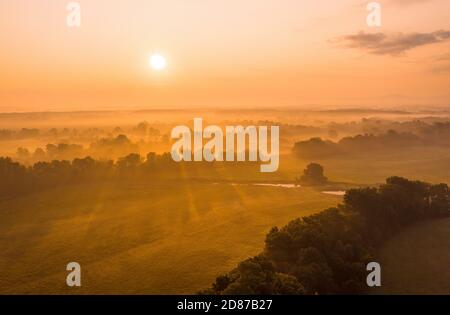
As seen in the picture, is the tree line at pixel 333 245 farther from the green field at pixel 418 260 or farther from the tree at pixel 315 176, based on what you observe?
the tree at pixel 315 176

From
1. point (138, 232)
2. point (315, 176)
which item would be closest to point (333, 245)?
point (138, 232)

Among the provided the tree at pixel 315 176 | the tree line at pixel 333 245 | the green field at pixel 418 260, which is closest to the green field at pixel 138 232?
the tree at pixel 315 176

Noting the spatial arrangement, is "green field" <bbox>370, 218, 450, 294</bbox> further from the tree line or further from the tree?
the tree

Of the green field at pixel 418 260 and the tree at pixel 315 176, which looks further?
the tree at pixel 315 176

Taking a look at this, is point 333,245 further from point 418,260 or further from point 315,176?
point 315,176

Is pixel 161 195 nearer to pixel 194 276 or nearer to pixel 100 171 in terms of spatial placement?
pixel 100 171

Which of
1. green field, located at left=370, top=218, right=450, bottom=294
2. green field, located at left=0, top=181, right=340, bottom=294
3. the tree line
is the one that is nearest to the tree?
green field, located at left=0, top=181, right=340, bottom=294
